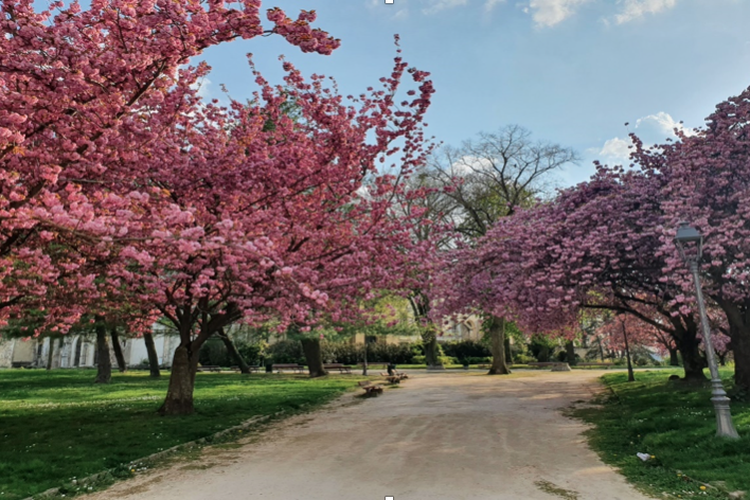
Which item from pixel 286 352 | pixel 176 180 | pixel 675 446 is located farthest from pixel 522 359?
pixel 176 180

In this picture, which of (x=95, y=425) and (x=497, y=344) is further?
(x=497, y=344)

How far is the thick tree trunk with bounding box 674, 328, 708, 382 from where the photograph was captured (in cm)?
1797

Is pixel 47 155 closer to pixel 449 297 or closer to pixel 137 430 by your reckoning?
pixel 137 430

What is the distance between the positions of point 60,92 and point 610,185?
509 inches

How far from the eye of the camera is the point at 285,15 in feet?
18.8

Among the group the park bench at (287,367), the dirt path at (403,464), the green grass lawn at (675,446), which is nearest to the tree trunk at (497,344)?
the park bench at (287,367)

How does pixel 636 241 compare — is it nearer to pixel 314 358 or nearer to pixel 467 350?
pixel 314 358

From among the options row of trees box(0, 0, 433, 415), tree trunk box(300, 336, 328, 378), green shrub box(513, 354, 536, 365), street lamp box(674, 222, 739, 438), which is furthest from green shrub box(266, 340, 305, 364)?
street lamp box(674, 222, 739, 438)

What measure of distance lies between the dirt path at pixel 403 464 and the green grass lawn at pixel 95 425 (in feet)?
3.60

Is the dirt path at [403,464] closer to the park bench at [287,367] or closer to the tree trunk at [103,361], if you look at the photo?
the tree trunk at [103,361]

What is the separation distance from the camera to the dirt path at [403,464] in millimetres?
6383

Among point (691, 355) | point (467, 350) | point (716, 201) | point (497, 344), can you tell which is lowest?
point (467, 350)

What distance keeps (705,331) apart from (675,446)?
208 centimetres

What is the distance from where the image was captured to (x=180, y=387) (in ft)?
42.1
